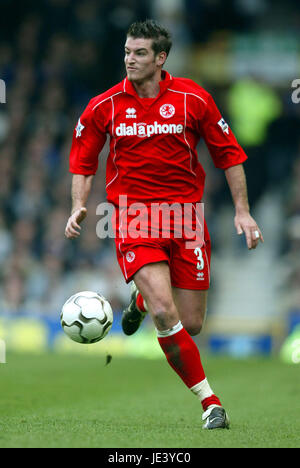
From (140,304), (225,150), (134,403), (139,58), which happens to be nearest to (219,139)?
(225,150)

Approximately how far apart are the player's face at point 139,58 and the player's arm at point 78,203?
0.76 metres

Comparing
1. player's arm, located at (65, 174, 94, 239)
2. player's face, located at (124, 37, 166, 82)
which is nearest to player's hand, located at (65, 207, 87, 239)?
player's arm, located at (65, 174, 94, 239)

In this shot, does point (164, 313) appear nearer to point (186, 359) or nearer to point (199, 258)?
point (186, 359)

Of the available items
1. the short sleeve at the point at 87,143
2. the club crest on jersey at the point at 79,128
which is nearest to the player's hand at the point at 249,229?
the short sleeve at the point at 87,143

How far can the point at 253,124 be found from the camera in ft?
58.1

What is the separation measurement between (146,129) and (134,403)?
102 inches

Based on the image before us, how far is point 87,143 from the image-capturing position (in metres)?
6.29

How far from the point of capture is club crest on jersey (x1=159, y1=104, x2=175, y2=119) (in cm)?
610

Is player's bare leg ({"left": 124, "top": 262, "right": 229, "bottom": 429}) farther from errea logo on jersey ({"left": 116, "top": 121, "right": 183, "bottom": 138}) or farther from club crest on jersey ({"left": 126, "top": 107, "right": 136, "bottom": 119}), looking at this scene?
club crest on jersey ({"left": 126, "top": 107, "right": 136, "bottom": 119})

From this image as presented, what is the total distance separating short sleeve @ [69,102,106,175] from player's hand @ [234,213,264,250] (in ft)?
3.51

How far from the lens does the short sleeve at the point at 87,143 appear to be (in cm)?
622

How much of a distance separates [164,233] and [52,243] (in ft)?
31.7
